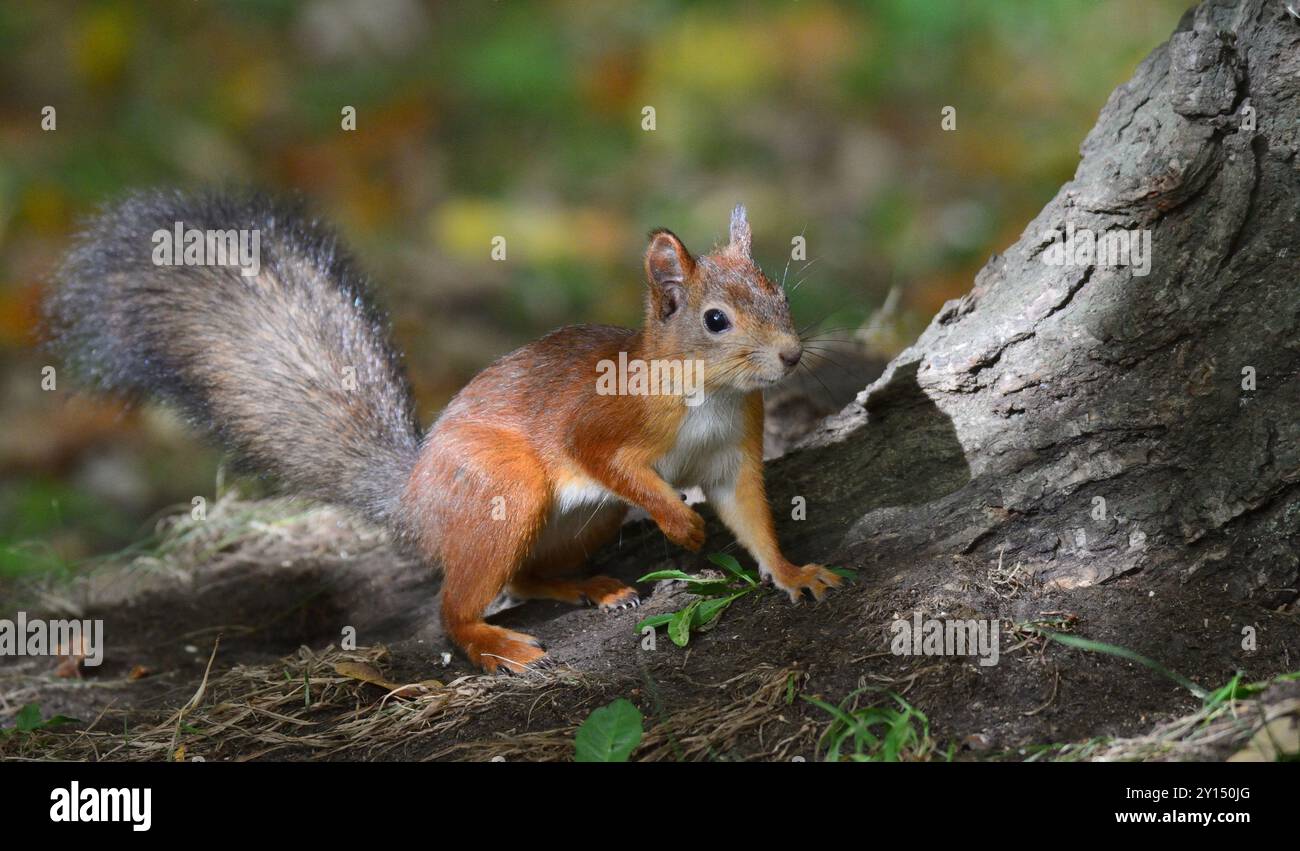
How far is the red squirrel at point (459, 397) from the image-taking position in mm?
3318

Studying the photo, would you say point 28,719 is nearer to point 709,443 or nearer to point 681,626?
point 681,626

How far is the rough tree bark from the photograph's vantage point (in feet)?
9.30

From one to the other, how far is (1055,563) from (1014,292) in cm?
77

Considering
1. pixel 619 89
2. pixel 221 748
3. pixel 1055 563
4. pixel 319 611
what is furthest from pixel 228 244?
pixel 619 89

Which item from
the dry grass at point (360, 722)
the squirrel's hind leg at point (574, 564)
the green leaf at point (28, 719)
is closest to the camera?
the dry grass at point (360, 722)

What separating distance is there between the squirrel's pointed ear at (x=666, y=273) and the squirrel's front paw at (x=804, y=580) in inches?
31.8

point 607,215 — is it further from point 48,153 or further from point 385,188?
point 48,153

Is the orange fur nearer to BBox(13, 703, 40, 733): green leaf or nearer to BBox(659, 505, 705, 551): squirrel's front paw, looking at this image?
BBox(659, 505, 705, 551): squirrel's front paw

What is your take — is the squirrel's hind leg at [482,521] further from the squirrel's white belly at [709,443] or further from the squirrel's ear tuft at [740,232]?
the squirrel's ear tuft at [740,232]

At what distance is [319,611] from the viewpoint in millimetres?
4223

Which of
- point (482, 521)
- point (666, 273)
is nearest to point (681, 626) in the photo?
point (482, 521)

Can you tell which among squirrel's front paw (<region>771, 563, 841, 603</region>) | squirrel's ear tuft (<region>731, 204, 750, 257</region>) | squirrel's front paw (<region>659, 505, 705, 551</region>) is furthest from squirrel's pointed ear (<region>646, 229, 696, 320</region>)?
squirrel's front paw (<region>771, 563, 841, 603</region>)

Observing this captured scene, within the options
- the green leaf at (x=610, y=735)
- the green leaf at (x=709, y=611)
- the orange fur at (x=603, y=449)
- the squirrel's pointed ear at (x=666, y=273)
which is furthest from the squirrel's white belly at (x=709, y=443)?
the green leaf at (x=610, y=735)

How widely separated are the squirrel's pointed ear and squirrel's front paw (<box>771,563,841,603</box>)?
809 millimetres
